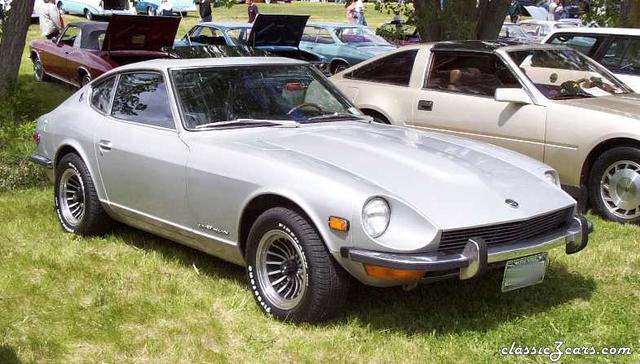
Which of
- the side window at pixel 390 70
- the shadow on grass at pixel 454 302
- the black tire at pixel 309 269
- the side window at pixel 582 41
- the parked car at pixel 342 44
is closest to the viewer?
the black tire at pixel 309 269

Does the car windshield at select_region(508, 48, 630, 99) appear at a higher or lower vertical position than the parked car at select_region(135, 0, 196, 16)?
higher

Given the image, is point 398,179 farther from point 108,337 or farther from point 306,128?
point 108,337

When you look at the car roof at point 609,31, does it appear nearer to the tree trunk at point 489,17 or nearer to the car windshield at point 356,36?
the tree trunk at point 489,17

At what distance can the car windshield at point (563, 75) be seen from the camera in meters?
6.46

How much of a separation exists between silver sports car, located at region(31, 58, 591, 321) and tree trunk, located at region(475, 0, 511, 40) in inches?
224

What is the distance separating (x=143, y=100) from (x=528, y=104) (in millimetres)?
3196

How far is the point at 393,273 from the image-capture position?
11.2 feet

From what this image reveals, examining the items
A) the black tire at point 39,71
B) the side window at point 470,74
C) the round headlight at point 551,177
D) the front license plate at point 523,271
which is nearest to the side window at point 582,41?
the side window at point 470,74

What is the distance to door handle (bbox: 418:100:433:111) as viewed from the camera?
6.93 metres

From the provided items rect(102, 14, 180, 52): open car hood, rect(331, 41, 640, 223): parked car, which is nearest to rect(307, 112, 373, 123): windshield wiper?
rect(331, 41, 640, 223): parked car

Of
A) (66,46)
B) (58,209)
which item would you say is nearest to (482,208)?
(58,209)

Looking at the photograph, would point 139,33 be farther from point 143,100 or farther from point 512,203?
point 512,203

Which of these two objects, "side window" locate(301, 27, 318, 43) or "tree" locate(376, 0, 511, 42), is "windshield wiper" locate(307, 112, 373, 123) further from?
"side window" locate(301, 27, 318, 43)

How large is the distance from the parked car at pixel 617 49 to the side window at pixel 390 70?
2327 mm
